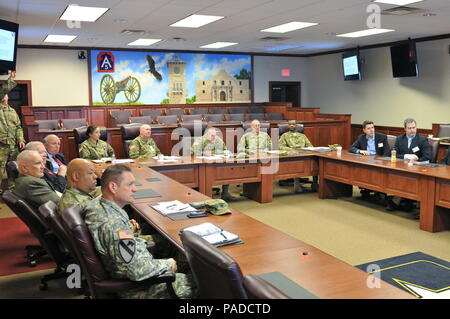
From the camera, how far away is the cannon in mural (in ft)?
38.9

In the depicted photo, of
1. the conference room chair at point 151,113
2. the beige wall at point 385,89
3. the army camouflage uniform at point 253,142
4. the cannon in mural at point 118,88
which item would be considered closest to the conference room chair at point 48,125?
the cannon in mural at point 118,88

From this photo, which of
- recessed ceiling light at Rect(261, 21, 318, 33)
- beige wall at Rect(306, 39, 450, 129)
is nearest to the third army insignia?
recessed ceiling light at Rect(261, 21, 318, 33)

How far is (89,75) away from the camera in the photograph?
11703 millimetres

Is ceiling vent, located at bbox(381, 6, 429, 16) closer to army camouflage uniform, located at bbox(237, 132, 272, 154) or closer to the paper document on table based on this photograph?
army camouflage uniform, located at bbox(237, 132, 272, 154)

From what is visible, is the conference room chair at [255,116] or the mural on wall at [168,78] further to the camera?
the conference room chair at [255,116]

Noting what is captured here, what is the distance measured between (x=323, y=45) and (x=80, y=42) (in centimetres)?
629

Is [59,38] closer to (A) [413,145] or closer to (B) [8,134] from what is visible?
(B) [8,134]

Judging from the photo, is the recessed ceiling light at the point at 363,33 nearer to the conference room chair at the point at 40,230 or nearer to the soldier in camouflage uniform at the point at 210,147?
the soldier in camouflage uniform at the point at 210,147

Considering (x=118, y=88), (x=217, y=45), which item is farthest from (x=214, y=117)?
(x=118, y=88)

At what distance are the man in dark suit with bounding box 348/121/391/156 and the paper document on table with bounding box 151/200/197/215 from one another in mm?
3800

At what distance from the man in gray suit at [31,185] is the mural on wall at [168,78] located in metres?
8.39

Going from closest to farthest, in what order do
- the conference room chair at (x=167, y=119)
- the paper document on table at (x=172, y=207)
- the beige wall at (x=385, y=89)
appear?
the paper document on table at (x=172, y=207) → the beige wall at (x=385, y=89) → the conference room chair at (x=167, y=119)

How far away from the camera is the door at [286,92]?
14.4 m
